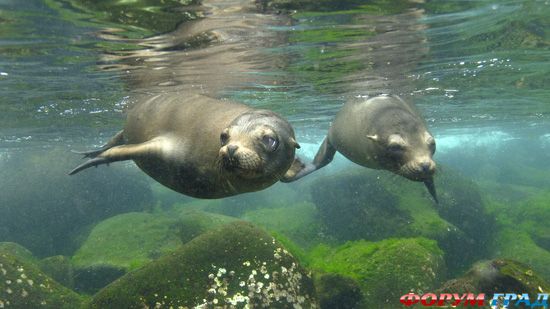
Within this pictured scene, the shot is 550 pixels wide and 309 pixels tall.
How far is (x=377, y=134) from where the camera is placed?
21.0 ft

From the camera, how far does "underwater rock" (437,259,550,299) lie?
4.72 metres

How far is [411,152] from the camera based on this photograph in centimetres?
570

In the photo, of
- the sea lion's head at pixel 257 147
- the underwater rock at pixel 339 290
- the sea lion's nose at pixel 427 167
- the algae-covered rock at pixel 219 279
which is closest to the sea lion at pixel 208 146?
the sea lion's head at pixel 257 147

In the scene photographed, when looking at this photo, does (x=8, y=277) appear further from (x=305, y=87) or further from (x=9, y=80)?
(x=305, y=87)

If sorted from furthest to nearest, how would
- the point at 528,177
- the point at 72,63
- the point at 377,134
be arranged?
the point at 528,177, the point at 72,63, the point at 377,134

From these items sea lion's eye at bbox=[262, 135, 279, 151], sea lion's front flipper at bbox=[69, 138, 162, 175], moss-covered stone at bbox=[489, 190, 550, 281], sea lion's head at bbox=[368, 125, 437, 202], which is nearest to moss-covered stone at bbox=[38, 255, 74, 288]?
sea lion's front flipper at bbox=[69, 138, 162, 175]

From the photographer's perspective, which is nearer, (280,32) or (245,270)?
(245,270)

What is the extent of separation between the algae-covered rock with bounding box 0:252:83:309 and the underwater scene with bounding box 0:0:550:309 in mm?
24

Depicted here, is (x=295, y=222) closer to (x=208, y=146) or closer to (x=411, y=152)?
(x=411, y=152)

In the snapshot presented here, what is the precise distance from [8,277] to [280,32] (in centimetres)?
597

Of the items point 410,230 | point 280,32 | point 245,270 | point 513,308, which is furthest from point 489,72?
point 245,270

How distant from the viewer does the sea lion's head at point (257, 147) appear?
3197mm

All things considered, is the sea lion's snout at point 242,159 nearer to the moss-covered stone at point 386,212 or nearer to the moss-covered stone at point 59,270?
the moss-covered stone at point 59,270

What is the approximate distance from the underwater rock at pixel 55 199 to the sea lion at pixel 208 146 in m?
11.9
